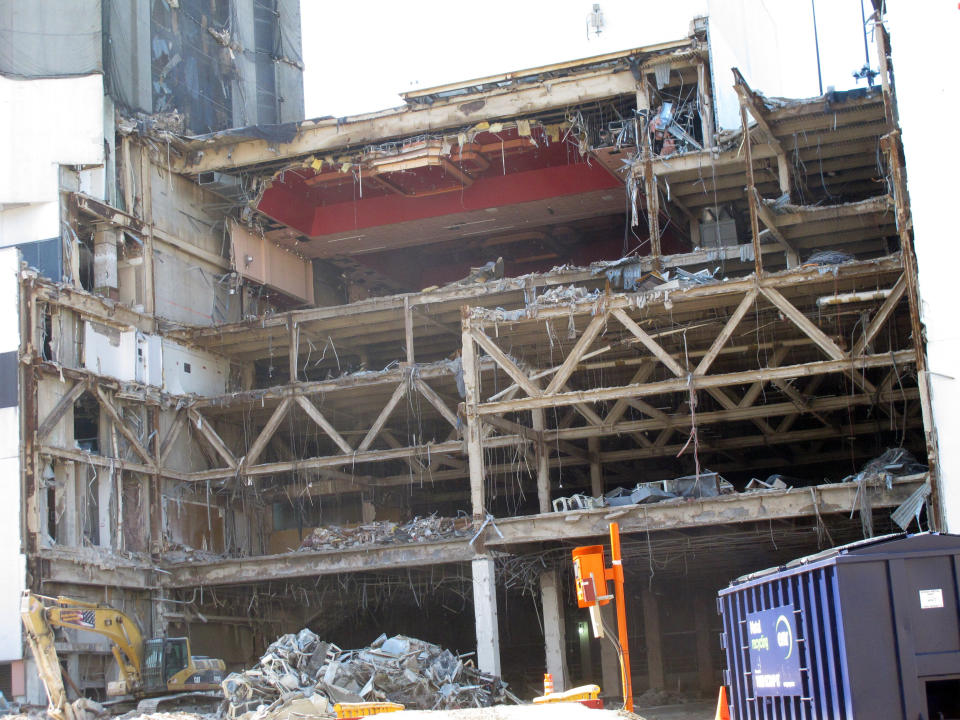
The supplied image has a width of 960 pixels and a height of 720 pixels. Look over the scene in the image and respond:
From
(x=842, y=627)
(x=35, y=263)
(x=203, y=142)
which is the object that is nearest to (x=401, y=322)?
(x=203, y=142)

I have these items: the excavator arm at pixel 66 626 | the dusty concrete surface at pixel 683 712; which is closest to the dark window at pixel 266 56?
the excavator arm at pixel 66 626

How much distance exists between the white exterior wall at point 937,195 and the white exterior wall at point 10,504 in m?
18.1

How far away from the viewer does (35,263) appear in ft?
89.4

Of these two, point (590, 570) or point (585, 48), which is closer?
point (590, 570)

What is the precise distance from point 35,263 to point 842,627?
2176 centimetres

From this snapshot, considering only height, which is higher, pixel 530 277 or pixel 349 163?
pixel 349 163

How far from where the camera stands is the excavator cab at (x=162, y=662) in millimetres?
Result: 24516

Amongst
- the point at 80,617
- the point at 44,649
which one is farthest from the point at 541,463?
the point at 44,649

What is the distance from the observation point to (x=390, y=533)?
27.8 meters

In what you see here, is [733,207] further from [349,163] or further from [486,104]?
[349,163]

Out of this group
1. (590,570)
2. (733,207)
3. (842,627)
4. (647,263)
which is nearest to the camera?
(842,627)

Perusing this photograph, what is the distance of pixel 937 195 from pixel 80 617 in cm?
1734

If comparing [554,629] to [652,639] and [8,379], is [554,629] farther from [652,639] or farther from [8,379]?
[8,379]

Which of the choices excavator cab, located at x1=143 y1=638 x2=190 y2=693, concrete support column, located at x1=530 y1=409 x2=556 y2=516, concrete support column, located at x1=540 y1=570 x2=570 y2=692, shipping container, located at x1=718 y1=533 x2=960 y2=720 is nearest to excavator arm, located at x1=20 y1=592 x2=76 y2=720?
excavator cab, located at x1=143 y1=638 x2=190 y2=693
